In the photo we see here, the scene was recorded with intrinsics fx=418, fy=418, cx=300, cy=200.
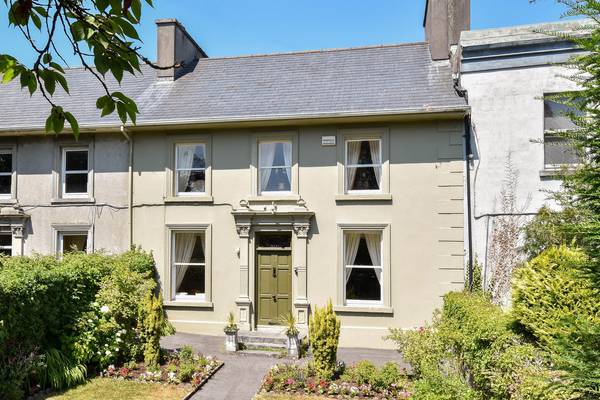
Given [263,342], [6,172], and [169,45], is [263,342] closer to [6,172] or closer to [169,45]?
[6,172]

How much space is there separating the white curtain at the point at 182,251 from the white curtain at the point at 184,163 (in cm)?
140

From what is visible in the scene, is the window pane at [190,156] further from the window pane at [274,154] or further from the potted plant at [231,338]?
the potted plant at [231,338]

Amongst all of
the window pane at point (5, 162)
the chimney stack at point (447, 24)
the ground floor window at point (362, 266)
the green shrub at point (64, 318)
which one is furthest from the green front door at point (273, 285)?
the window pane at point (5, 162)

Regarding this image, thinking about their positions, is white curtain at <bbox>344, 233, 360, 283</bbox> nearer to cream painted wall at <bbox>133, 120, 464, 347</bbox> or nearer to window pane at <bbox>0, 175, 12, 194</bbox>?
cream painted wall at <bbox>133, 120, 464, 347</bbox>

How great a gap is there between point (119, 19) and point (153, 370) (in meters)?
7.59

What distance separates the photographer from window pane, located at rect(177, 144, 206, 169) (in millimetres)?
12383

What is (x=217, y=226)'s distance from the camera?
11.9 m

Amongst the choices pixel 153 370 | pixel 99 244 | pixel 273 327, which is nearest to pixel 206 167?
pixel 99 244

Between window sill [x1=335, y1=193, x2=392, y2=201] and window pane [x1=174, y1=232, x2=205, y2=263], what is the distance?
169 inches

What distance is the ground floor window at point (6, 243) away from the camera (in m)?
13.0

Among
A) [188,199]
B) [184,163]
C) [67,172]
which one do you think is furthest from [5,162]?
[188,199]

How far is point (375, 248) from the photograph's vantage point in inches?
447

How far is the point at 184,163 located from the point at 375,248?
6.08m

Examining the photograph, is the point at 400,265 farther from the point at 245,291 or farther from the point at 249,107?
the point at 249,107
